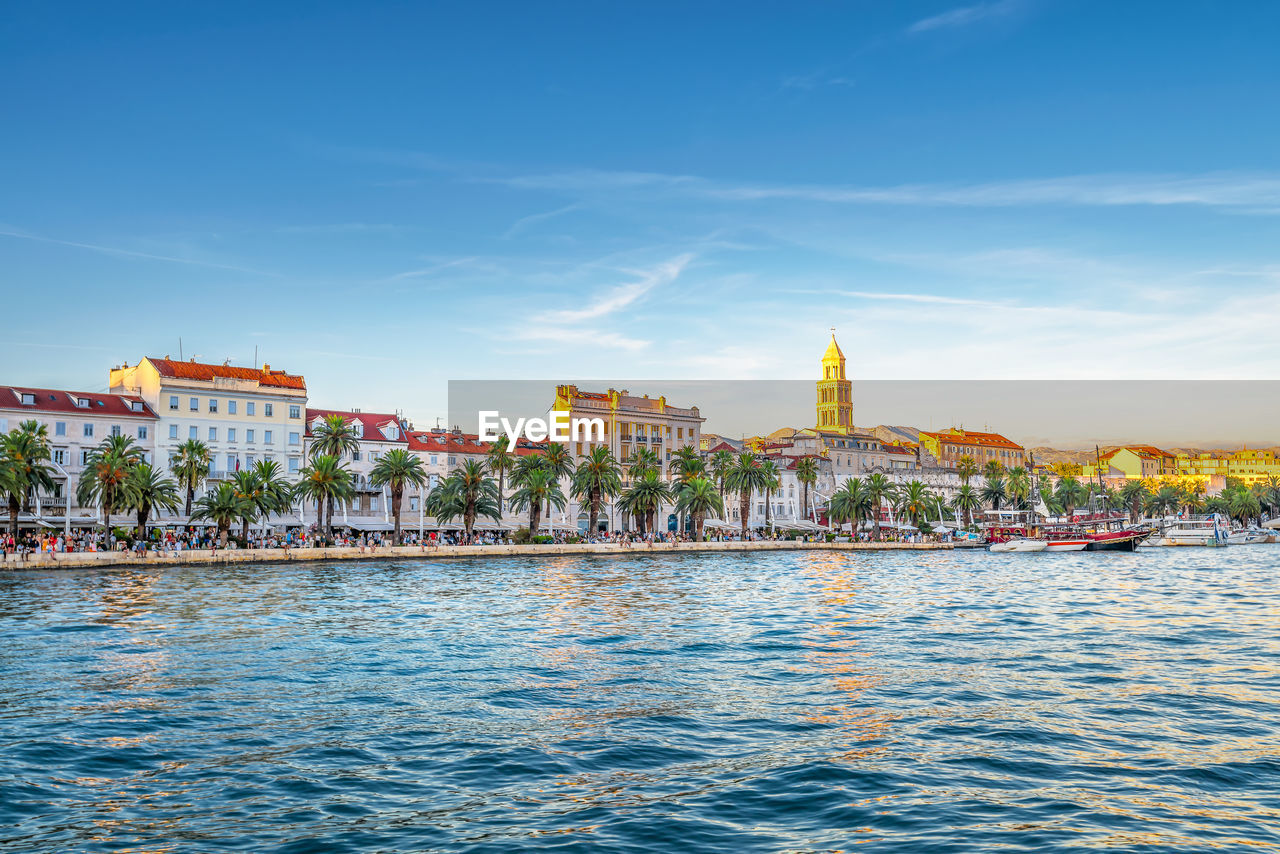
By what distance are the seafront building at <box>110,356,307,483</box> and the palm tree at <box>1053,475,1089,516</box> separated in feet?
346

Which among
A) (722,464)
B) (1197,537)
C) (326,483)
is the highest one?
(722,464)

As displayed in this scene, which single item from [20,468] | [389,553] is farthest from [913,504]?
[20,468]

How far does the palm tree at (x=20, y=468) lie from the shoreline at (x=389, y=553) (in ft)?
17.5

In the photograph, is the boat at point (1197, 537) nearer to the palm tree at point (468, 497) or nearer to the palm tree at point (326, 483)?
the palm tree at point (468, 497)

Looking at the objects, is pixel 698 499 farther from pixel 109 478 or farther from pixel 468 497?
pixel 109 478

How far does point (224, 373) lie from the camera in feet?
287

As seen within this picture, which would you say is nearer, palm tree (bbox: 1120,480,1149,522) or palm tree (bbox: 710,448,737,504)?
palm tree (bbox: 710,448,737,504)

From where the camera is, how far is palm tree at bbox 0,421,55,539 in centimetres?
5906

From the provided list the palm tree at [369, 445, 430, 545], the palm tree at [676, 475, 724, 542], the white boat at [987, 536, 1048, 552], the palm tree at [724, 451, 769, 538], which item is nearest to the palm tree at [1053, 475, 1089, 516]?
the white boat at [987, 536, 1048, 552]

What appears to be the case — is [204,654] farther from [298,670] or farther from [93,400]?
[93,400]

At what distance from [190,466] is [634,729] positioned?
6434 cm

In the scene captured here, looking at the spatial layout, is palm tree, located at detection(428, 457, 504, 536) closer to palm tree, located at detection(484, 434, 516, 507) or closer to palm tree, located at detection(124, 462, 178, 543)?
palm tree, located at detection(484, 434, 516, 507)

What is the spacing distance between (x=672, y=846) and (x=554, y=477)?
7792 centimetres

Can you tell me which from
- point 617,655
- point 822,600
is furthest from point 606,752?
point 822,600
